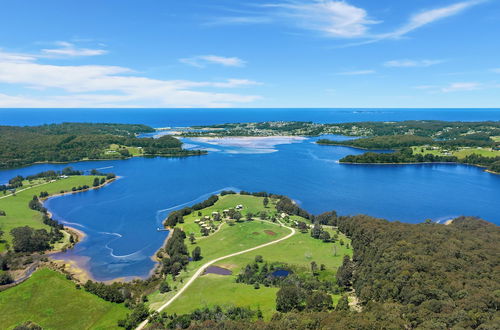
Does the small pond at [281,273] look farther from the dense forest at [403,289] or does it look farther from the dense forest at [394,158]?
the dense forest at [394,158]

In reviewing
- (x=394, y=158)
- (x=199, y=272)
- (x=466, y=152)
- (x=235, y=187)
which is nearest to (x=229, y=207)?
(x=235, y=187)

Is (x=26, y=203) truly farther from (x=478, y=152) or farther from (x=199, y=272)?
(x=478, y=152)

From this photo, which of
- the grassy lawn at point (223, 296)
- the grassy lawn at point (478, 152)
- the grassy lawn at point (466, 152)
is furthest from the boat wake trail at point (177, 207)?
the grassy lawn at point (478, 152)

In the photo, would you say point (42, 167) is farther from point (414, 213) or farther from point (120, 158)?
point (414, 213)

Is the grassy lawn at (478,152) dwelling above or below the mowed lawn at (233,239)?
above

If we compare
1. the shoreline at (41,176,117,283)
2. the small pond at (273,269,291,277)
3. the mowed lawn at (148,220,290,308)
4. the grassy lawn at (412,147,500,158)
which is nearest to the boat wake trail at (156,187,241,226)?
the shoreline at (41,176,117,283)

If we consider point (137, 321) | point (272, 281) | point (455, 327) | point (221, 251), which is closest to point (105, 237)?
point (221, 251)

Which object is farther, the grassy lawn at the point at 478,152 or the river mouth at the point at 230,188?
the grassy lawn at the point at 478,152

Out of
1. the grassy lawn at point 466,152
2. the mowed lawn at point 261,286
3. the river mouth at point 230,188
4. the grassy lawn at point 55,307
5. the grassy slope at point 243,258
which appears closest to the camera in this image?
the grassy lawn at point 55,307
